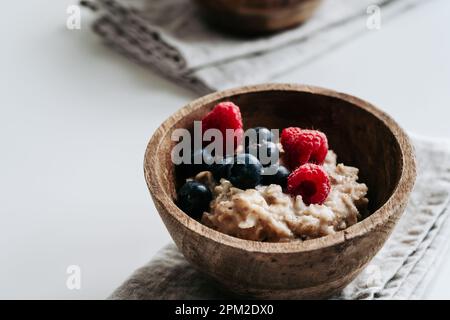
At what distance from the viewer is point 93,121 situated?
1547mm

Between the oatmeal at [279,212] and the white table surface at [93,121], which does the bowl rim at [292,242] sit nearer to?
the oatmeal at [279,212]

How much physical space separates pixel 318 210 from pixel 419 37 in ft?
3.49

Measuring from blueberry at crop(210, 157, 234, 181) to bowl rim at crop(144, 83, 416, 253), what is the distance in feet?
0.29

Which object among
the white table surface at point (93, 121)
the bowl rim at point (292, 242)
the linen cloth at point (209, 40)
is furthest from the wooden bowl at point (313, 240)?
the linen cloth at point (209, 40)

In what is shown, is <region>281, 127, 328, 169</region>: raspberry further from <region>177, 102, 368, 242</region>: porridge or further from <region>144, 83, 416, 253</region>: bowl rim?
<region>144, 83, 416, 253</region>: bowl rim

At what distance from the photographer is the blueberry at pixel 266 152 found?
3.39 feet

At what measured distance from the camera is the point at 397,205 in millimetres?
916

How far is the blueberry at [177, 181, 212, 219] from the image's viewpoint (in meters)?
1.00

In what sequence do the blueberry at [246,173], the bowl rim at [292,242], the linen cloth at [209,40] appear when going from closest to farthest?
the bowl rim at [292,242] → the blueberry at [246,173] → the linen cloth at [209,40]

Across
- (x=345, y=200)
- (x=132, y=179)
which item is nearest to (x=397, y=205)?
(x=345, y=200)

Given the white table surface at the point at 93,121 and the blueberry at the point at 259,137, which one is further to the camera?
the white table surface at the point at 93,121

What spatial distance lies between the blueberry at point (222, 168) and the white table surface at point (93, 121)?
24cm

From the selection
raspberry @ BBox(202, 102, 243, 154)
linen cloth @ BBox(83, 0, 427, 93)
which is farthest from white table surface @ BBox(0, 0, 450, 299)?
raspberry @ BBox(202, 102, 243, 154)
